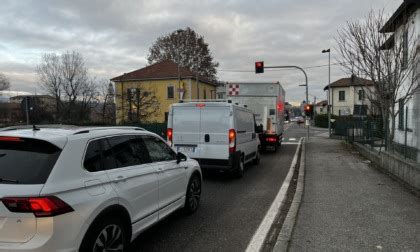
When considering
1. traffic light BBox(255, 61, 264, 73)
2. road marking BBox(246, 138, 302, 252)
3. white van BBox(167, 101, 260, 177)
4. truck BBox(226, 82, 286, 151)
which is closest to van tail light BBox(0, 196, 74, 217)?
road marking BBox(246, 138, 302, 252)

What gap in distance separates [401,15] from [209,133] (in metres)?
10.6

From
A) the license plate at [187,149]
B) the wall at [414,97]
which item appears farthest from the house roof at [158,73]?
the license plate at [187,149]

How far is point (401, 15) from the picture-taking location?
15.9 meters

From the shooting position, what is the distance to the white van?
33.9 ft

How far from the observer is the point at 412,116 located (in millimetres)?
14344

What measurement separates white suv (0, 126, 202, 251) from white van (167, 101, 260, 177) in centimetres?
512

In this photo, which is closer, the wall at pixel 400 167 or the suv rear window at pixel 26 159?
the suv rear window at pixel 26 159

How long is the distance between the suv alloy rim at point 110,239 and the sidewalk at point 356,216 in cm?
215

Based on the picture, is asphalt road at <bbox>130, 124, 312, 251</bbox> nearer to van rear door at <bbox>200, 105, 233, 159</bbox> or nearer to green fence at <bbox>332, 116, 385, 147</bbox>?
van rear door at <bbox>200, 105, 233, 159</bbox>

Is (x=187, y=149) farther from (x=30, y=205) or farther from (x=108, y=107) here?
(x=108, y=107)

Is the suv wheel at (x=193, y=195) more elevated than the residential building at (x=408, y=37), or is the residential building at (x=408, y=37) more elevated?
the residential building at (x=408, y=37)

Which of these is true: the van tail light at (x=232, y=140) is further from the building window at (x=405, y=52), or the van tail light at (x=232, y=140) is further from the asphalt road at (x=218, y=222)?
the building window at (x=405, y=52)

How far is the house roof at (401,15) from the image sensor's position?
14695 millimetres

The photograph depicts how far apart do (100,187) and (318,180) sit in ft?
24.7
